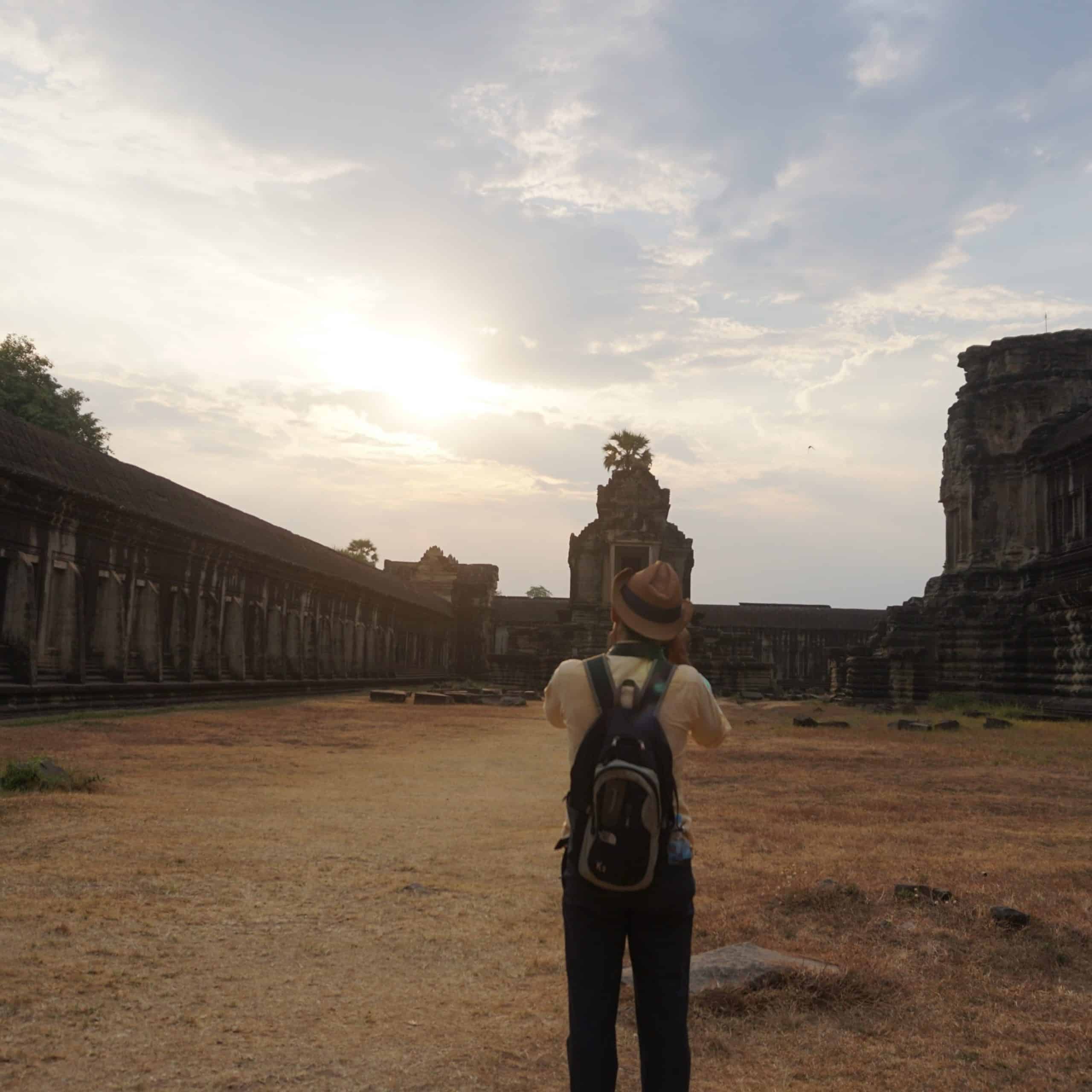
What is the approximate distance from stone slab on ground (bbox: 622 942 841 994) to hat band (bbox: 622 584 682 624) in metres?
1.86

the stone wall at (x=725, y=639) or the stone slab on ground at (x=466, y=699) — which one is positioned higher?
the stone wall at (x=725, y=639)

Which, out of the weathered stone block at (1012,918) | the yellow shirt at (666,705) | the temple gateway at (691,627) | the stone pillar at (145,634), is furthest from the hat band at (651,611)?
the temple gateway at (691,627)

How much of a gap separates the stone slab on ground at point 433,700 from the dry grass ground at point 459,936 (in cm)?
1596

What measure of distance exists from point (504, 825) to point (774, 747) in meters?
8.45

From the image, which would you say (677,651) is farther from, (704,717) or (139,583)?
(139,583)

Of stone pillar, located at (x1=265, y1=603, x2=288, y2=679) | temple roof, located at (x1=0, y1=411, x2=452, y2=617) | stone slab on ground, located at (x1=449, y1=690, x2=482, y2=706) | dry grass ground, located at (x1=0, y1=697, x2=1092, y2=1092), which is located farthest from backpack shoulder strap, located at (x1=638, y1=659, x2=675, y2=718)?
stone pillar, located at (x1=265, y1=603, x2=288, y2=679)

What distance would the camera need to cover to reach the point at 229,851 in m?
7.25

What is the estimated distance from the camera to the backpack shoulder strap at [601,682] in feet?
10.6

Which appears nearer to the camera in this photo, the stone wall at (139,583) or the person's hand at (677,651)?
the person's hand at (677,651)

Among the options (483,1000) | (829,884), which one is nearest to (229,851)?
(483,1000)

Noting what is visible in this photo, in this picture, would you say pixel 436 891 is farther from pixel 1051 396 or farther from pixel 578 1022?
pixel 1051 396

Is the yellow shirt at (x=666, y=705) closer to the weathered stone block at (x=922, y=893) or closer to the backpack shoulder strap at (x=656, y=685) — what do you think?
the backpack shoulder strap at (x=656, y=685)

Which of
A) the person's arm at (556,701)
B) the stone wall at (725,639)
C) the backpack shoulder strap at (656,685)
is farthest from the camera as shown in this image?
the stone wall at (725,639)

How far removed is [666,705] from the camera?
3.27m
